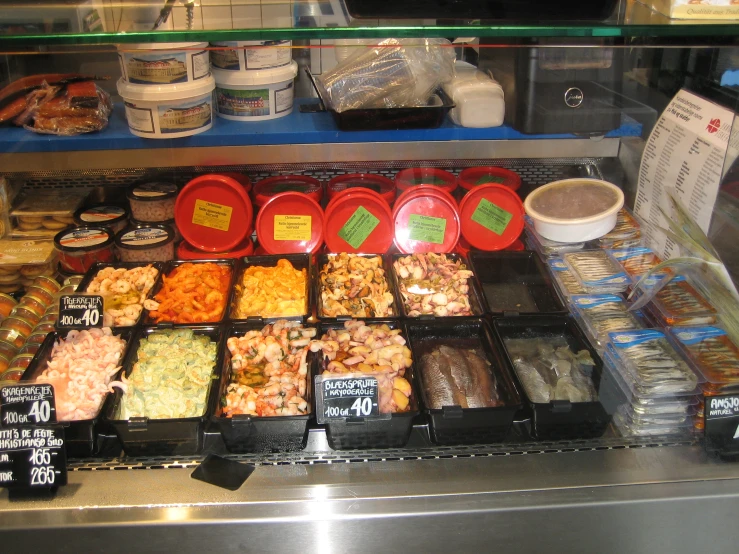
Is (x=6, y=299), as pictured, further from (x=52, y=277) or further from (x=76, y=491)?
(x=76, y=491)

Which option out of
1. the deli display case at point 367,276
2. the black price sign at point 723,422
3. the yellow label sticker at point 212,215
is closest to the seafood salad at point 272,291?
the deli display case at point 367,276

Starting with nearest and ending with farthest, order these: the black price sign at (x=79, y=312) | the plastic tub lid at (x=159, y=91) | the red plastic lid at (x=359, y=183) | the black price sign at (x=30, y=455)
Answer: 1. the black price sign at (x=30, y=455)
2. the black price sign at (x=79, y=312)
3. the plastic tub lid at (x=159, y=91)
4. the red plastic lid at (x=359, y=183)

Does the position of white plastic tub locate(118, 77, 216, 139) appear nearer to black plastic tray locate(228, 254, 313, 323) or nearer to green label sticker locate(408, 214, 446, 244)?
black plastic tray locate(228, 254, 313, 323)

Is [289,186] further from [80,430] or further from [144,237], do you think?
[80,430]

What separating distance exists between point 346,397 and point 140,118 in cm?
113

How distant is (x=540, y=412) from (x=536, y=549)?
1.09ft

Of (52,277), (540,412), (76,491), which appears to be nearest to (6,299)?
(52,277)

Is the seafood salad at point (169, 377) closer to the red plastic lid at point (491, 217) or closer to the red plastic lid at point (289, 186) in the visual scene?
the red plastic lid at point (289, 186)

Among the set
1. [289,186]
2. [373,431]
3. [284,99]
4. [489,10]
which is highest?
[489,10]

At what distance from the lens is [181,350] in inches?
73.1

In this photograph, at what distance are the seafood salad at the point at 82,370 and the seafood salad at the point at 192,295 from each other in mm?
193

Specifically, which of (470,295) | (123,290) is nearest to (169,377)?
(123,290)

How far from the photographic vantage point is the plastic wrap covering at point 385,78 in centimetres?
219

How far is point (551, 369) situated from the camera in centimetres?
185
